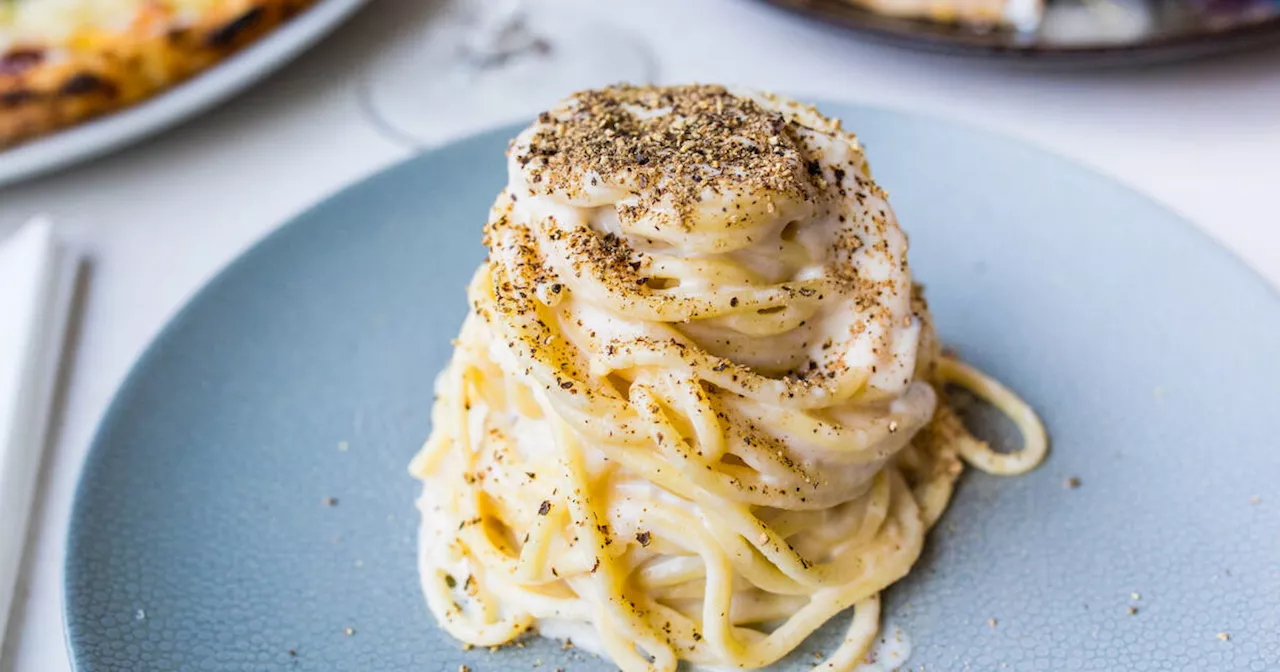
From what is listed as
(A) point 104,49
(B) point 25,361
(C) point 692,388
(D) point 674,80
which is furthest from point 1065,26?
(B) point 25,361

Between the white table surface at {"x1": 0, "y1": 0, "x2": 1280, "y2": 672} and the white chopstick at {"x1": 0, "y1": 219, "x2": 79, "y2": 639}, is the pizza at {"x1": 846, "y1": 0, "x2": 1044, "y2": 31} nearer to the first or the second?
the white table surface at {"x1": 0, "y1": 0, "x2": 1280, "y2": 672}

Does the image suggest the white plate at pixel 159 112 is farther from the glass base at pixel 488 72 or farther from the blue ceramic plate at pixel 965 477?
the blue ceramic plate at pixel 965 477

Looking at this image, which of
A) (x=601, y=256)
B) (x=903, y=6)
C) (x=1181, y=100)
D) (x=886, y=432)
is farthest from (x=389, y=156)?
(x=1181, y=100)

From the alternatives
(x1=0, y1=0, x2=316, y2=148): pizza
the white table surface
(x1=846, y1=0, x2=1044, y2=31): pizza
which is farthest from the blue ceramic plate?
(x1=0, y1=0, x2=316, y2=148): pizza

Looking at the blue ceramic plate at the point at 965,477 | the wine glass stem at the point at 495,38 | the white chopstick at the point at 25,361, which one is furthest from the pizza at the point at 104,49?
the blue ceramic plate at the point at 965,477

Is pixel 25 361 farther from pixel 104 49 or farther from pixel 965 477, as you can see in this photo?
pixel 965 477

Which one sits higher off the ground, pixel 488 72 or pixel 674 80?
pixel 488 72
